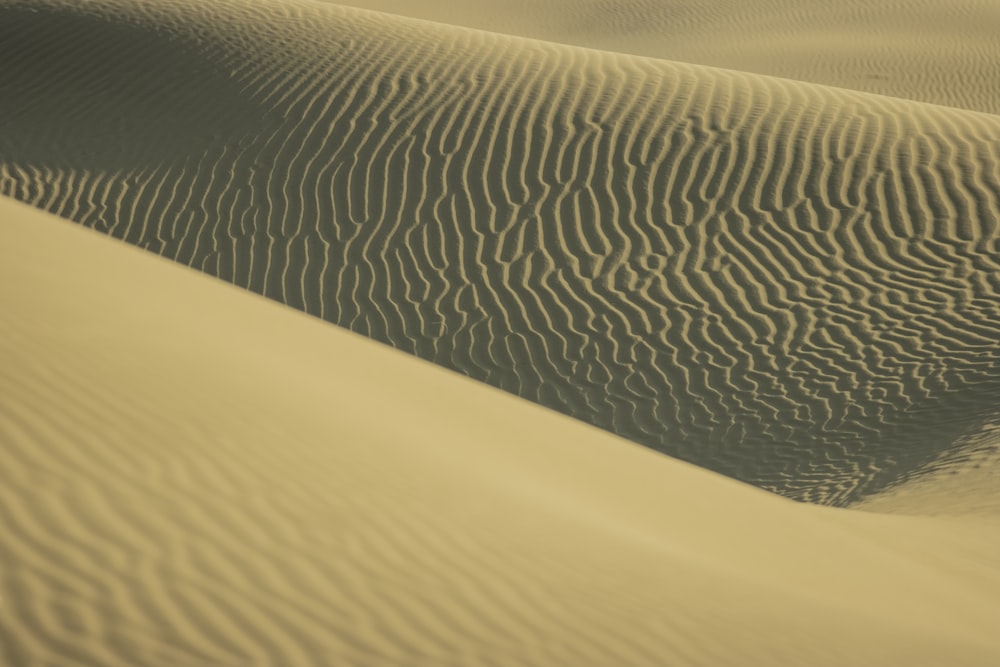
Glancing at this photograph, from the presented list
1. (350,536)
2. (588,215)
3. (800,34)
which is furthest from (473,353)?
(800,34)

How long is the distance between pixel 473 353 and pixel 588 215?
8.21ft

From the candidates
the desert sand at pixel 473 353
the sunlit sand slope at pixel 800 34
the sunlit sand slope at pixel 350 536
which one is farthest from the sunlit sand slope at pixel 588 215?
the sunlit sand slope at pixel 800 34

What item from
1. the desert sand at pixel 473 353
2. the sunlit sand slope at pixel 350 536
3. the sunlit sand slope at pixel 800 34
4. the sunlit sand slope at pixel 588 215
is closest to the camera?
the sunlit sand slope at pixel 350 536

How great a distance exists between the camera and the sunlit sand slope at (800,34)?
82.2 feet

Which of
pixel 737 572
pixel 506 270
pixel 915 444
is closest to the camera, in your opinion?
pixel 737 572

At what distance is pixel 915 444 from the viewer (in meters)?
8.95

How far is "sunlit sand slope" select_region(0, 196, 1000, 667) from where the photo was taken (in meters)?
3.00

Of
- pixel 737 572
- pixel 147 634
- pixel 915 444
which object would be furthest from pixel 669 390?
pixel 147 634

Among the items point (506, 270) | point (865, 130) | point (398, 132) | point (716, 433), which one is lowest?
point (716, 433)

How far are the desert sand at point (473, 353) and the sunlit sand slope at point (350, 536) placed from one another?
2 cm

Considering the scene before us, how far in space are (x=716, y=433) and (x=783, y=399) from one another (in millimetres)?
794

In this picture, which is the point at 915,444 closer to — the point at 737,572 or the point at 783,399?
the point at 783,399

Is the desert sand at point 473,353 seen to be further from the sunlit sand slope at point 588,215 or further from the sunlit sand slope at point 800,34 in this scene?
the sunlit sand slope at point 800,34

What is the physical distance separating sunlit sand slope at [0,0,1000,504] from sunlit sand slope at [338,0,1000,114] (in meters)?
12.2
